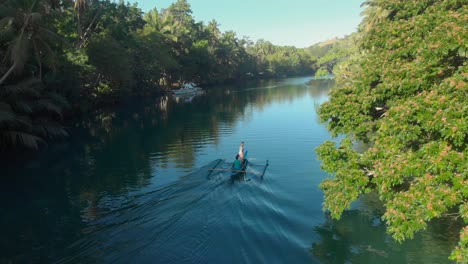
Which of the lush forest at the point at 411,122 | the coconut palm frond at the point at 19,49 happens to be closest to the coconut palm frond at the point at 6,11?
the coconut palm frond at the point at 19,49

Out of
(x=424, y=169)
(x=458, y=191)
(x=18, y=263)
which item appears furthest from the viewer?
(x=18, y=263)

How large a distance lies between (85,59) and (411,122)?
123 ft

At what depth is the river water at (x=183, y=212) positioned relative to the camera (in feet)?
41.9

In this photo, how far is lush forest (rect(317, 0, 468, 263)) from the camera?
28.4 feet

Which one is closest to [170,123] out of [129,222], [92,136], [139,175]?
[92,136]

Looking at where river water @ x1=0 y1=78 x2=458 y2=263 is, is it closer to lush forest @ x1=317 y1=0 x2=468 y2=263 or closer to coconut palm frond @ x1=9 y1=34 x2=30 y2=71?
lush forest @ x1=317 y1=0 x2=468 y2=263

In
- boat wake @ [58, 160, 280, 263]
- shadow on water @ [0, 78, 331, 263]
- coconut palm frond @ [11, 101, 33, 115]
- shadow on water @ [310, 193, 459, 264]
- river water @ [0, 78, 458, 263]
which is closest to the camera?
boat wake @ [58, 160, 280, 263]

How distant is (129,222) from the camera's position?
1480 cm

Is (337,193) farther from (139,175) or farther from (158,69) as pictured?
(158,69)

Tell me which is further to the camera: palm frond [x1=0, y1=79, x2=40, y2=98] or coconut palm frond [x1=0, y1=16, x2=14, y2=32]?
palm frond [x1=0, y1=79, x2=40, y2=98]

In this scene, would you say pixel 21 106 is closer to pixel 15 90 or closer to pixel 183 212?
pixel 15 90

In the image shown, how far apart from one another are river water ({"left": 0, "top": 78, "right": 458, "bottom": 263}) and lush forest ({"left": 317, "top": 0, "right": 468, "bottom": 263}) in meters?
2.44

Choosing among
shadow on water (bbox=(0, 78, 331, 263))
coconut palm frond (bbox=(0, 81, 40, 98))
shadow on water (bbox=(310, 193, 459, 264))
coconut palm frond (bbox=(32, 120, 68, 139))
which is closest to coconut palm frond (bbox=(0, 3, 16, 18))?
coconut palm frond (bbox=(0, 81, 40, 98))

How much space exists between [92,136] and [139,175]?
16.3 metres
